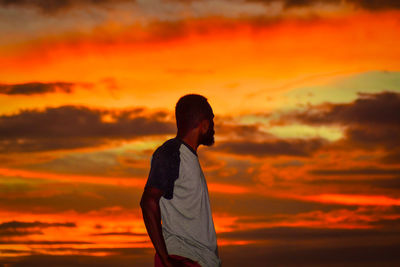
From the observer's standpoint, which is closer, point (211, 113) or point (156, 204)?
point (156, 204)

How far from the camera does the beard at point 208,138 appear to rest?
7.42 m

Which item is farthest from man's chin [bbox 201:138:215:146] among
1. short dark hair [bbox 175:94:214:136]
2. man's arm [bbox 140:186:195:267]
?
man's arm [bbox 140:186:195:267]

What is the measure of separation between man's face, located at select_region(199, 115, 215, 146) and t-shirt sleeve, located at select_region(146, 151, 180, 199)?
0.41 m

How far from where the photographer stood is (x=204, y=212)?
7230mm

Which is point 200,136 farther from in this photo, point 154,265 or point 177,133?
point 154,265

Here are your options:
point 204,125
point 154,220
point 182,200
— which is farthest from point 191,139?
point 154,220

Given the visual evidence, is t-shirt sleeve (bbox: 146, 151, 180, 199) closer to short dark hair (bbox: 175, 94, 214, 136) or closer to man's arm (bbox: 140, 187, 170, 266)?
man's arm (bbox: 140, 187, 170, 266)

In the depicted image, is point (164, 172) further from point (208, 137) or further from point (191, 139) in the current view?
point (208, 137)

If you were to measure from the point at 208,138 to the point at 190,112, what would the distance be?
0.36 metres

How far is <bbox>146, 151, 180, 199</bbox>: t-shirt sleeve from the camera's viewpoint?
7016mm

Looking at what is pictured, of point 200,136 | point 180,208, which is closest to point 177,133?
point 200,136

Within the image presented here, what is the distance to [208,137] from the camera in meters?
7.46

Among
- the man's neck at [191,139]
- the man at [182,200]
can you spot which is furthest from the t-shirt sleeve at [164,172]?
the man's neck at [191,139]

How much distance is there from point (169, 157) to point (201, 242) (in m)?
0.94
